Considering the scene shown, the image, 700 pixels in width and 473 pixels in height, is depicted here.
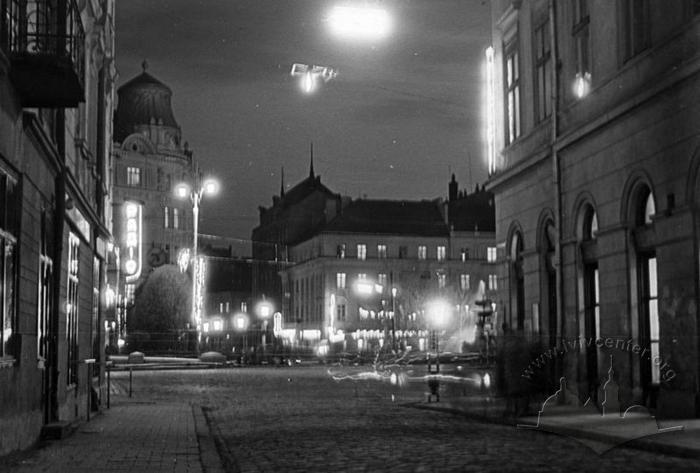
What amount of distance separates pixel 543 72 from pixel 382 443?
42.9ft

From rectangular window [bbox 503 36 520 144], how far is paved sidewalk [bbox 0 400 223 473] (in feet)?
39.8

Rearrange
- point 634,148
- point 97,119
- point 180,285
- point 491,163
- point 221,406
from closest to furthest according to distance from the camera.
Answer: point 634,148 < point 97,119 < point 221,406 < point 491,163 < point 180,285

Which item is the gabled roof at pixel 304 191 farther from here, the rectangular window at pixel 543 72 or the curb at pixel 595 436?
the curb at pixel 595 436

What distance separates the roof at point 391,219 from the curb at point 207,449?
297 ft

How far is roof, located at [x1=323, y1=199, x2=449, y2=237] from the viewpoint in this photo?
11144 cm

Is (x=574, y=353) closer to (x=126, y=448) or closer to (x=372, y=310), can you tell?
(x=126, y=448)

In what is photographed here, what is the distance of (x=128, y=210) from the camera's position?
44250mm

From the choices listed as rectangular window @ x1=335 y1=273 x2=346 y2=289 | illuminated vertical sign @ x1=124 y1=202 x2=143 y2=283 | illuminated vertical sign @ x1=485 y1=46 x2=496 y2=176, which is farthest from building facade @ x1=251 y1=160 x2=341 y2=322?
illuminated vertical sign @ x1=485 y1=46 x2=496 y2=176

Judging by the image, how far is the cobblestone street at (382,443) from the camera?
1242 cm

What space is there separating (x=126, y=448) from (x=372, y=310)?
91995mm

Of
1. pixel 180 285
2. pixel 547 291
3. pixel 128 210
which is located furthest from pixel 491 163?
pixel 180 285

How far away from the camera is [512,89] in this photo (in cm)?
2816

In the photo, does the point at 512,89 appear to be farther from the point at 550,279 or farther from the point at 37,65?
the point at 37,65

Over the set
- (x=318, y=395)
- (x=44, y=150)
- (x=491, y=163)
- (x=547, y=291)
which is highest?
(x=491, y=163)
